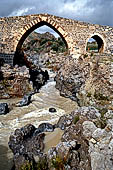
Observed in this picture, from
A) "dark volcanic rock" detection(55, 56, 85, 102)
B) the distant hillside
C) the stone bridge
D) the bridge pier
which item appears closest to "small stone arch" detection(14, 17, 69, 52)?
the stone bridge

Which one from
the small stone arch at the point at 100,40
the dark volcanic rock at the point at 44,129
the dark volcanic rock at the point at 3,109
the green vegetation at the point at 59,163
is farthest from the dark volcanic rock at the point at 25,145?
the small stone arch at the point at 100,40

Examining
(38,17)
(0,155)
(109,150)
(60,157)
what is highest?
(38,17)

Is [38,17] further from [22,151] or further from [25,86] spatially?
[22,151]

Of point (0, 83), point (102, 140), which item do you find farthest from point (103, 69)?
point (0, 83)

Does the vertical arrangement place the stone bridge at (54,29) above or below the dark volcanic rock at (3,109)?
above

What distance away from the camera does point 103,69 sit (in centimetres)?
1012

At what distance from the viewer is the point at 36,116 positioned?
9.76 meters

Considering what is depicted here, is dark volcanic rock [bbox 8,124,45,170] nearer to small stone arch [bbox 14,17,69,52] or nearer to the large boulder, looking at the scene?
the large boulder

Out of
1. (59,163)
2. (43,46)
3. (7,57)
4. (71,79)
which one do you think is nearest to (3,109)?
(71,79)

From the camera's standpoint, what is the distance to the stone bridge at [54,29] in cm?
1342

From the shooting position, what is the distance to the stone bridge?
1342 cm

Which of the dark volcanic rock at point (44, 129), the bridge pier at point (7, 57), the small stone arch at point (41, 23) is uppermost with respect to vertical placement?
the small stone arch at point (41, 23)

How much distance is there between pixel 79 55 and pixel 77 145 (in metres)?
9.55

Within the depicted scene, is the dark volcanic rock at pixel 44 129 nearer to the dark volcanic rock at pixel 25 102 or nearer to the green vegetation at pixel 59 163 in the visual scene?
the green vegetation at pixel 59 163
